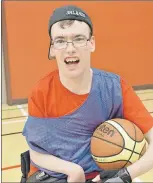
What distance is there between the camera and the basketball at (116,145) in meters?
1.05

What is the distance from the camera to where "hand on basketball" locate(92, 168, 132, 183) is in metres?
0.97

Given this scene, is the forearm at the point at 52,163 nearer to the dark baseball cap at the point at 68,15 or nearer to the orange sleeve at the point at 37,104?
the orange sleeve at the point at 37,104

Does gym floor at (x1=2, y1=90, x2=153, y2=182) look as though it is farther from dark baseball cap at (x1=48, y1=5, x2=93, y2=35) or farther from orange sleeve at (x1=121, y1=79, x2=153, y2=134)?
dark baseball cap at (x1=48, y1=5, x2=93, y2=35)

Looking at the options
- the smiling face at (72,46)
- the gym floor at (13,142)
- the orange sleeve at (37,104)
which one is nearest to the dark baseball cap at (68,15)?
the smiling face at (72,46)

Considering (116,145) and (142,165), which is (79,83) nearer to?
(116,145)

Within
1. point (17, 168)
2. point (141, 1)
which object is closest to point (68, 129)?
point (17, 168)

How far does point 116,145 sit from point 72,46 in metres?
0.40

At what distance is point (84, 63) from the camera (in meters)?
1.05

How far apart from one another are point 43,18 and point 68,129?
3.00m

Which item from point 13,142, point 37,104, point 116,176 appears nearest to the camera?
point 116,176

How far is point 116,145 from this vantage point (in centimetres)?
106

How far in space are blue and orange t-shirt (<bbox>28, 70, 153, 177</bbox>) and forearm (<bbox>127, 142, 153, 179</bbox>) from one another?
10cm

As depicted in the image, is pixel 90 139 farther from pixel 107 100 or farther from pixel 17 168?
pixel 17 168

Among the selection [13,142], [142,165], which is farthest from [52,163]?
[13,142]
